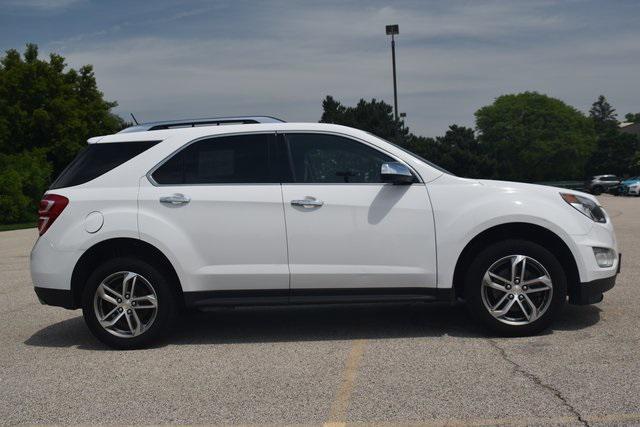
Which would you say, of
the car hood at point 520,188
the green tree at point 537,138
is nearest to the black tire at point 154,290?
the car hood at point 520,188

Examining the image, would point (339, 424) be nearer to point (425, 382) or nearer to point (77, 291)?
point (425, 382)

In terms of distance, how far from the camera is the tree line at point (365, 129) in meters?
37.9

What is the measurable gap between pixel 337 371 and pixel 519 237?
2.02 m

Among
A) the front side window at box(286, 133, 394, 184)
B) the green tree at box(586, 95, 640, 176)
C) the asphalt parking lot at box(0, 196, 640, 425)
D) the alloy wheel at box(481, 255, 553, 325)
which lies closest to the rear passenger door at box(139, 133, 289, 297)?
the front side window at box(286, 133, 394, 184)

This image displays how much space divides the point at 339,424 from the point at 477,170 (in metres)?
75.7

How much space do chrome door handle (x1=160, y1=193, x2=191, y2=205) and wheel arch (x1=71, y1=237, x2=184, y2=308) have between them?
0.39m

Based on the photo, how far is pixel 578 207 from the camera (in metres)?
5.75

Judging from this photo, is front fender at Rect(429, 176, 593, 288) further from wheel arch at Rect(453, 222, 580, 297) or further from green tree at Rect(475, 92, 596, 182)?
→ green tree at Rect(475, 92, 596, 182)

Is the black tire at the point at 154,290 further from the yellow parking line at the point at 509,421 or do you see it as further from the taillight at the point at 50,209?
the yellow parking line at the point at 509,421

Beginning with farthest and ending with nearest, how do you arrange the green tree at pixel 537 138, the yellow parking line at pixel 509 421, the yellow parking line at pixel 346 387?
the green tree at pixel 537 138 → the yellow parking line at pixel 346 387 → the yellow parking line at pixel 509 421

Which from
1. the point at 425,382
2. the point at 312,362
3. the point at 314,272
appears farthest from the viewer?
the point at 314,272

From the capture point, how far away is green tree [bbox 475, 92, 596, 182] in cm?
9488

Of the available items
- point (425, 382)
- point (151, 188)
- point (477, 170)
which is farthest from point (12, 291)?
point (477, 170)

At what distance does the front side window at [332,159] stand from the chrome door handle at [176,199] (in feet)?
3.08
